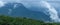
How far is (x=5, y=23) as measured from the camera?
6023 mm

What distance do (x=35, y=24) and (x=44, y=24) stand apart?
1.72 feet

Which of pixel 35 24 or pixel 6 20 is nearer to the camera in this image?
pixel 6 20

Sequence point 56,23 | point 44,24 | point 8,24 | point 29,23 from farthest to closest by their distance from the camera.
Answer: point 56,23
point 44,24
point 29,23
point 8,24

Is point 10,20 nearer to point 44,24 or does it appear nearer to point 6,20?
point 6,20

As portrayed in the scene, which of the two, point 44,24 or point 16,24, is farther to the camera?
point 44,24

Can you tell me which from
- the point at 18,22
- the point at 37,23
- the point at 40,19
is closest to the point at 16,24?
the point at 18,22

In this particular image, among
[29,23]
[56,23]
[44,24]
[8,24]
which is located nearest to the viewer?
[8,24]

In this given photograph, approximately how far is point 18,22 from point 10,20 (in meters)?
0.28

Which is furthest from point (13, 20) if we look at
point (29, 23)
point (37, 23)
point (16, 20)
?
point (37, 23)

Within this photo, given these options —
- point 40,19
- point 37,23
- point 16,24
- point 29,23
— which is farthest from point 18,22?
point 40,19

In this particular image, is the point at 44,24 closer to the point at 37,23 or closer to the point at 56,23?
the point at 37,23

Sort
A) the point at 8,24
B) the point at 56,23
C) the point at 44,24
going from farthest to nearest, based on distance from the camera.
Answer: the point at 56,23 < the point at 44,24 < the point at 8,24

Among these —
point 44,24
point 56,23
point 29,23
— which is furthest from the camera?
point 56,23

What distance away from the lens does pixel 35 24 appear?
6.70m
